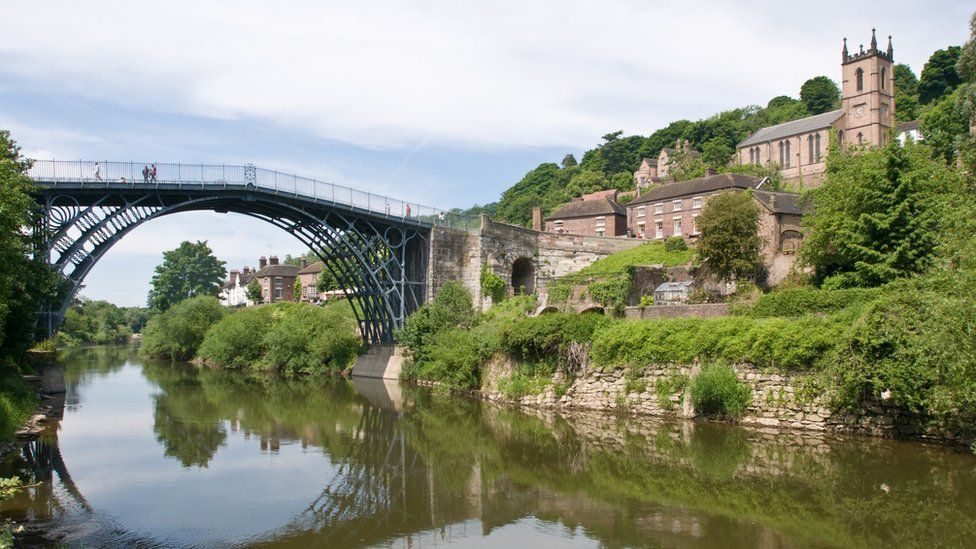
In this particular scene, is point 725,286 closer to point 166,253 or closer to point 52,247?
point 52,247

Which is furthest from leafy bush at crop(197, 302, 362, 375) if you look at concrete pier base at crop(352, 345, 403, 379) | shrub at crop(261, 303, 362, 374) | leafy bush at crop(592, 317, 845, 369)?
leafy bush at crop(592, 317, 845, 369)

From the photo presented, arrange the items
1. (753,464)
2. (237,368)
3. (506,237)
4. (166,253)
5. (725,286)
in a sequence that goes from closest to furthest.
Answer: (753,464), (725,286), (506,237), (237,368), (166,253)

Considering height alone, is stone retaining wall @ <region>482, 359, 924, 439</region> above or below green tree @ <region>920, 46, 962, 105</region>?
below

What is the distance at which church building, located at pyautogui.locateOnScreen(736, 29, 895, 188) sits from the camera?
242 ft

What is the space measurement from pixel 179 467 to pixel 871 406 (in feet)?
66.3

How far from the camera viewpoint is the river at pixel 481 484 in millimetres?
14477

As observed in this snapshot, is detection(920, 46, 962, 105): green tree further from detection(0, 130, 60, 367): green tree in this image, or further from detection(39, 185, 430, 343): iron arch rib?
detection(0, 130, 60, 367): green tree

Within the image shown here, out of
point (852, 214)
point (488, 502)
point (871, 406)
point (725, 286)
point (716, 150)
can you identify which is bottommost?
point (488, 502)

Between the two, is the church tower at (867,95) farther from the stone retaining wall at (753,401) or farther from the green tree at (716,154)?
the stone retaining wall at (753,401)

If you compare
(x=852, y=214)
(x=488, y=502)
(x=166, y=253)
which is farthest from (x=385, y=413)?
(x=166, y=253)

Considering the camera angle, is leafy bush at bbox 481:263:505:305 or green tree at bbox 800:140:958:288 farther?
leafy bush at bbox 481:263:505:305

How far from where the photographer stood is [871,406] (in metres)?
22.7

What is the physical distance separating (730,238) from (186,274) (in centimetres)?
7577

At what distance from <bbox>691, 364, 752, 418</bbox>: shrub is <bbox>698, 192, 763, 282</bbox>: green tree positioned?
10841mm
